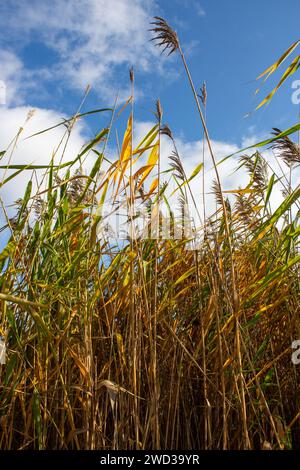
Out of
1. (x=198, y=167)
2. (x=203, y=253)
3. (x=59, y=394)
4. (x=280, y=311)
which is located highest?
(x=198, y=167)

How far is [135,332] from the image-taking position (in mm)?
1839

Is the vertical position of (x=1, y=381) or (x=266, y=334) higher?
(x=266, y=334)

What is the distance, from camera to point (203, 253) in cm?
216

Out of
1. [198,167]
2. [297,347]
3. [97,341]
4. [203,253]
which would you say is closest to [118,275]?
[97,341]

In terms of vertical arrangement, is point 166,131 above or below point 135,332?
above

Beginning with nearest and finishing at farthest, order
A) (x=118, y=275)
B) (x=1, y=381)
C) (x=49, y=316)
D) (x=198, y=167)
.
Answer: (x=49, y=316), (x=1, y=381), (x=118, y=275), (x=198, y=167)

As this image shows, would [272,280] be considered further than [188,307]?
No

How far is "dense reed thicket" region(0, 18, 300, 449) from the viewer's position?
5.51 ft

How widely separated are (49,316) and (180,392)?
56cm

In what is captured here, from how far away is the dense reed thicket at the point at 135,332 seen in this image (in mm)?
1680

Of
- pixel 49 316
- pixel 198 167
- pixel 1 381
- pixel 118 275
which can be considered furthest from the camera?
pixel 198 167

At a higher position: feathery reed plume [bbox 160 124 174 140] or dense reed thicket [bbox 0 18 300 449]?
feathery reed plume [bbox 160 124 174 140]

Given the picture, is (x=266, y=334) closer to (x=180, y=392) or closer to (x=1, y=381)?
(x=180, y=392)

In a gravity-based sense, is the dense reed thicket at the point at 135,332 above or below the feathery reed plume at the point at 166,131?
below
